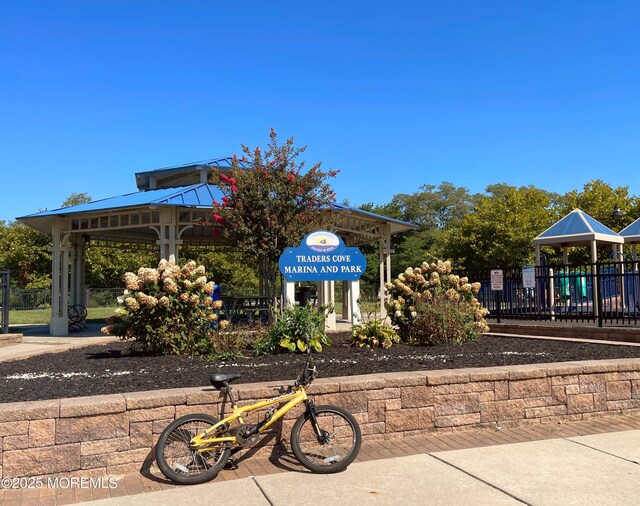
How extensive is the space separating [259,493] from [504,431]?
283 cm

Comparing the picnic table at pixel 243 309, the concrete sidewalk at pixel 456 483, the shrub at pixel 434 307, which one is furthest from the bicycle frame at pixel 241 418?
the picnic table at pixel 243 309

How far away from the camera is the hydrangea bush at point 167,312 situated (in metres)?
7.59

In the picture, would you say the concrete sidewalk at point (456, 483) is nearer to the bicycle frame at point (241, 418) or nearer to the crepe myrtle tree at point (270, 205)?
the bicycle frame at point (241, 418)

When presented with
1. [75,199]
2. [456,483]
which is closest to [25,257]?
[75,199]

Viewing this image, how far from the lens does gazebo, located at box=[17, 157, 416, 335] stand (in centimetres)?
1330

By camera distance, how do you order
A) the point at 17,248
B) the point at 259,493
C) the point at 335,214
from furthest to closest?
the point at 17,248, the point at 335,214, the point at 259,493

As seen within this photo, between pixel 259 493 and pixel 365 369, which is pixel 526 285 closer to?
pixel 365 369

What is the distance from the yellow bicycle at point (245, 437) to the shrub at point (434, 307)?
4.60 metres

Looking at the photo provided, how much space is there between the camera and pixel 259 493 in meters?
4.02

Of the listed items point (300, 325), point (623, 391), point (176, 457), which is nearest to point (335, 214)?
point (300, 325)

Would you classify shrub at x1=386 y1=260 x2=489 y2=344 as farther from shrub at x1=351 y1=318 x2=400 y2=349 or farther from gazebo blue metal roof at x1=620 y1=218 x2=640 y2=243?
gazebo blue metal roof at x1=620 y1=218 x2=640 y2=243

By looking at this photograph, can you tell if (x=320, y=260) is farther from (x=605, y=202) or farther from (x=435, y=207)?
(x=435, y=207)

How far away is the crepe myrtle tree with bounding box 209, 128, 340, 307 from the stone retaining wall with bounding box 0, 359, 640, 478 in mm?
4842

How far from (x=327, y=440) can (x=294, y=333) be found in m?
3.52
